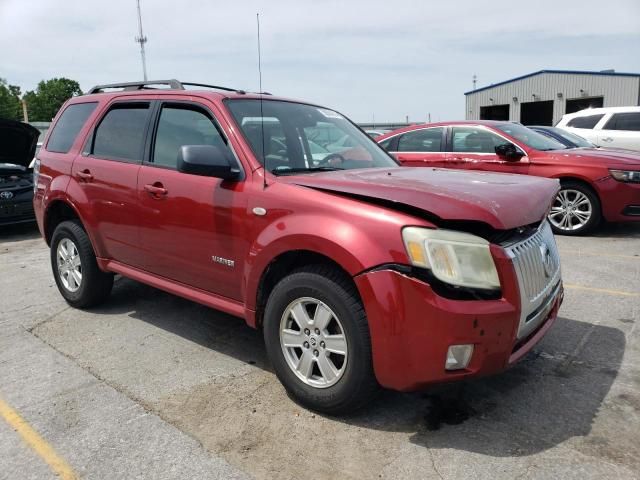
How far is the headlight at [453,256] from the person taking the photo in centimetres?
247

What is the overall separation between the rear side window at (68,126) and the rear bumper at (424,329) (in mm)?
3370

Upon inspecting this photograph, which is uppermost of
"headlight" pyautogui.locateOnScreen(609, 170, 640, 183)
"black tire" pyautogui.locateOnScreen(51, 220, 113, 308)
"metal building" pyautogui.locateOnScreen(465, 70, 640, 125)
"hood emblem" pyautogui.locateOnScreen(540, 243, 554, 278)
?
"metal building" pyautogui.locateOnScreen(465, 70, 640, 125)

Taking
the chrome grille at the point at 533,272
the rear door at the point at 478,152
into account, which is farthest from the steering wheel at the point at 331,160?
the rear door at the point at 478,152

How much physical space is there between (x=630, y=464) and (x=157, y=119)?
11.8ft

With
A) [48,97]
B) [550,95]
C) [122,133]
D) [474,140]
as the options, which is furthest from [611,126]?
[48,97]

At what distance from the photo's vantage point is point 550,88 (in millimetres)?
32500

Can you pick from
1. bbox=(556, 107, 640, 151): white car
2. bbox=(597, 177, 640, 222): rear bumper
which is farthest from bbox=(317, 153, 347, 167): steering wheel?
bbox=(556, 107, 640, 151): white car

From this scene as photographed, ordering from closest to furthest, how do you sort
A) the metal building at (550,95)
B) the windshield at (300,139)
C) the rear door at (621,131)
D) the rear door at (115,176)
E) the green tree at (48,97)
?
1. the windshield at (300,139)
2. the rear door at (115,176)
3. the rear door at (621,131)
4. the metal building at (550,95)
5. the green tree at (48,97)

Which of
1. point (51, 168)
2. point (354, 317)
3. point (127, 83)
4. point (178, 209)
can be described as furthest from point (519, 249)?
point (51, 168)

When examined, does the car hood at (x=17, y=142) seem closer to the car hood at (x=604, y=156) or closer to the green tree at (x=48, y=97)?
the car hood at (x=604, y=156)

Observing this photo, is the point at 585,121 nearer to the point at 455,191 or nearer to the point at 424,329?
the point at 455,191

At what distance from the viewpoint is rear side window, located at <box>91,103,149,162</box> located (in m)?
4.10

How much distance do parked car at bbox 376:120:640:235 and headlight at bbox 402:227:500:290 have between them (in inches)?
188

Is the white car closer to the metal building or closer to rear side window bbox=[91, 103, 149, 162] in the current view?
rear side window bbox=[91, 103, 149, 162]
